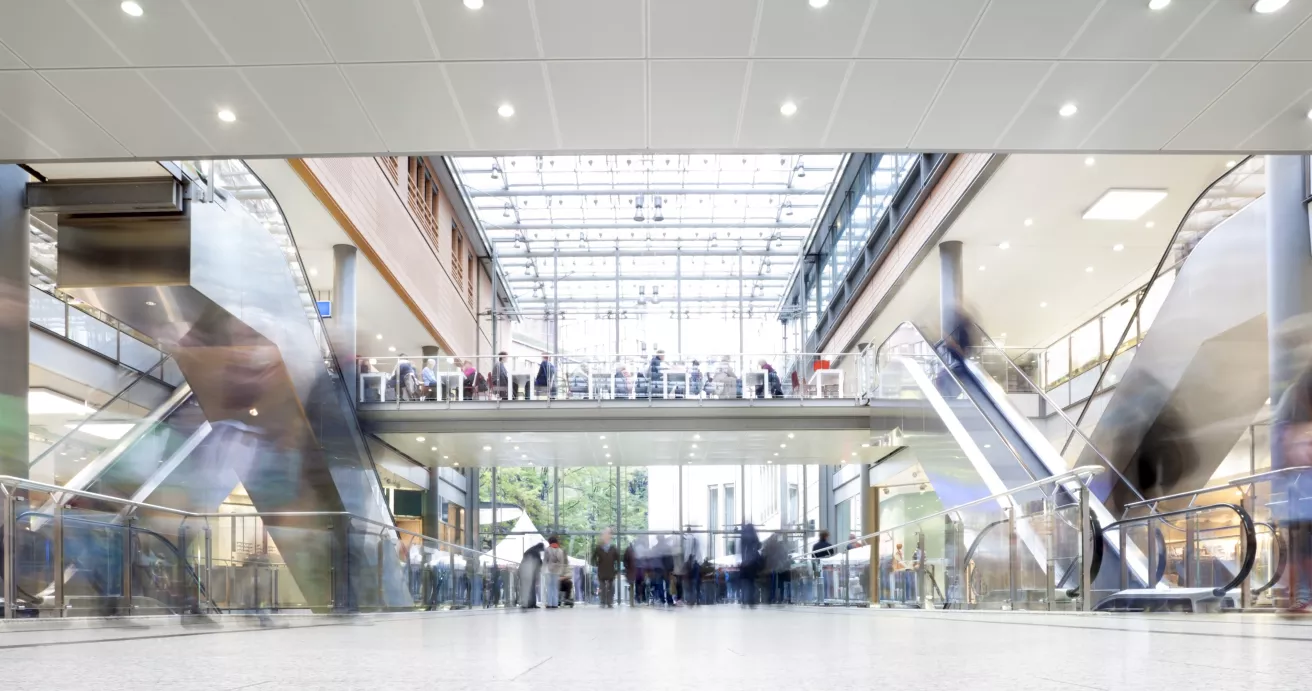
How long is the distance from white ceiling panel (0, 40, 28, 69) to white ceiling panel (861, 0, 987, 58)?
18.7 feet

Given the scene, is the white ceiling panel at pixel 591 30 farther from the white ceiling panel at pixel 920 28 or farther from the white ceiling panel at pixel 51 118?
the white ceiling panel at pixel 51 118

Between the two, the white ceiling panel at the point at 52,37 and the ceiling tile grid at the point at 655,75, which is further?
the ceiling tile grid at the point at 655,75

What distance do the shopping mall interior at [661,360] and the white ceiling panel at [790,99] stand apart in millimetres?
43

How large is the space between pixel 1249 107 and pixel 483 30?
5809mm

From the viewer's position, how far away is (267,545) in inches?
387

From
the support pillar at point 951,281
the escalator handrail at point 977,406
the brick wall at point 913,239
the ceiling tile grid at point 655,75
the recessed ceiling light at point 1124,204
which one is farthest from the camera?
the support pillar at point 951,281

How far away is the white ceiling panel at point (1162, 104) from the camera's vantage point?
7.70 m

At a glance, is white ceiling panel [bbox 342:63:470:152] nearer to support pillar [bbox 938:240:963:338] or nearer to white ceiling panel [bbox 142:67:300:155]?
white ceiling panel [bbox 142:67:300:155]

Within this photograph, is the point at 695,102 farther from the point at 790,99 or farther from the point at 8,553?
the point at 8,553

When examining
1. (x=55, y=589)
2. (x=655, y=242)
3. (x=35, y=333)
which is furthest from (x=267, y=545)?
(x=655, y=242)

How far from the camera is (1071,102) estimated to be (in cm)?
826

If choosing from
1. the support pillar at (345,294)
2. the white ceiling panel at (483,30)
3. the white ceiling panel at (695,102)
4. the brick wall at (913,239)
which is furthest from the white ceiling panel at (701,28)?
the support pillar at (345,294)

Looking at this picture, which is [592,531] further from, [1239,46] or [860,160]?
[1239,46]

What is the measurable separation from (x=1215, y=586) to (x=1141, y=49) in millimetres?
3687
